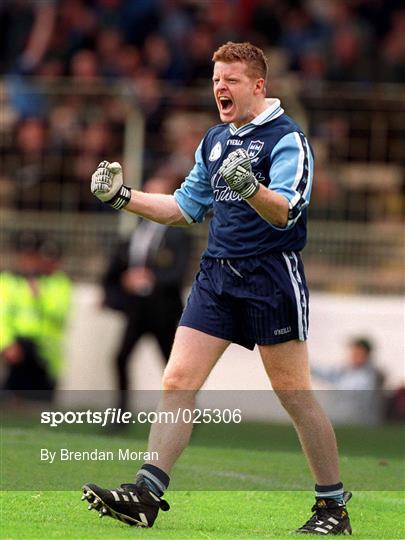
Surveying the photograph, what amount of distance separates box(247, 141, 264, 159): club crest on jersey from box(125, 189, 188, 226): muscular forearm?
63 cm

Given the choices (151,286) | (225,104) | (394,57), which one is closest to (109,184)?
(225,104)

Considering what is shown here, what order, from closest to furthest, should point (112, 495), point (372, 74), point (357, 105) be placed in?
1. point (112, 495)
2. point (357, 105)
3. point (372, 74)

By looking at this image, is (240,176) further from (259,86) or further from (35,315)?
(35,315)

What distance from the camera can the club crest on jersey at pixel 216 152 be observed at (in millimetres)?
7402

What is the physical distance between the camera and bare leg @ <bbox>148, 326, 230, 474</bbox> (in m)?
7.06

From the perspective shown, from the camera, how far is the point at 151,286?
13.3 meters

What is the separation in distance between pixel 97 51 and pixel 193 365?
11177 mm

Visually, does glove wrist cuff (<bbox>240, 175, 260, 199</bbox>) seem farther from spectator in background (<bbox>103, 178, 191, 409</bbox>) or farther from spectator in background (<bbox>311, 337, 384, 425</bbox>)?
spectator in background (<bbox>311, 337, 384, 425</bbox>)

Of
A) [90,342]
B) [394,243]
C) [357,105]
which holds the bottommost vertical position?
[90,342]

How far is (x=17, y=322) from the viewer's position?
47.5 ft

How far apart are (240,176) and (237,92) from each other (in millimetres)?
710

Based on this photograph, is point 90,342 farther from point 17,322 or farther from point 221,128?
point 221,128

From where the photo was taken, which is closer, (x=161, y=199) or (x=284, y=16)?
(x=161, y=199)

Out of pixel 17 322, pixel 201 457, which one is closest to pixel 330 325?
pixel 17 322
